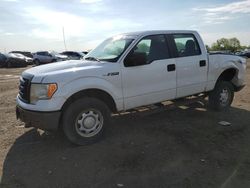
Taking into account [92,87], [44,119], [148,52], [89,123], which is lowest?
[89,123]

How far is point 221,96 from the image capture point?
761 cm

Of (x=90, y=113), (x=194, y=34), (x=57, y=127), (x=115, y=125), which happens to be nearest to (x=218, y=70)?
(x=194, y=34)

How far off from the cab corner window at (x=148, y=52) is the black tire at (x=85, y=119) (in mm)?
936

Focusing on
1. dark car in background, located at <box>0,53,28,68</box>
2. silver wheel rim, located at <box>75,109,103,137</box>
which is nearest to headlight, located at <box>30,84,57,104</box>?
silver wheel rim, located at <box>75,109,103,137</box>

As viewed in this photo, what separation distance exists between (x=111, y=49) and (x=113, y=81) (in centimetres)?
91

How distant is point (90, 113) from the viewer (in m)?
5.30

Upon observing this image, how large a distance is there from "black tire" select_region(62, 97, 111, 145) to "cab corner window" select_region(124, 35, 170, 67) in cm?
94

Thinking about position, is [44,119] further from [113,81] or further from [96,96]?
[113,81]

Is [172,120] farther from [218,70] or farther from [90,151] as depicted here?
[90,151]

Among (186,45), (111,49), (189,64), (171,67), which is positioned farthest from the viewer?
(186,45)

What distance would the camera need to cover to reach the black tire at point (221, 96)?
24.6 ft

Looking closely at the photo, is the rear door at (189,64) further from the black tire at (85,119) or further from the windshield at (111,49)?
the black tire at (85,119)

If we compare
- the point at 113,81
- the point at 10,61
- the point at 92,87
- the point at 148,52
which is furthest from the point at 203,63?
the point at 10,61

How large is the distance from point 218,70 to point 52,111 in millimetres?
4186
